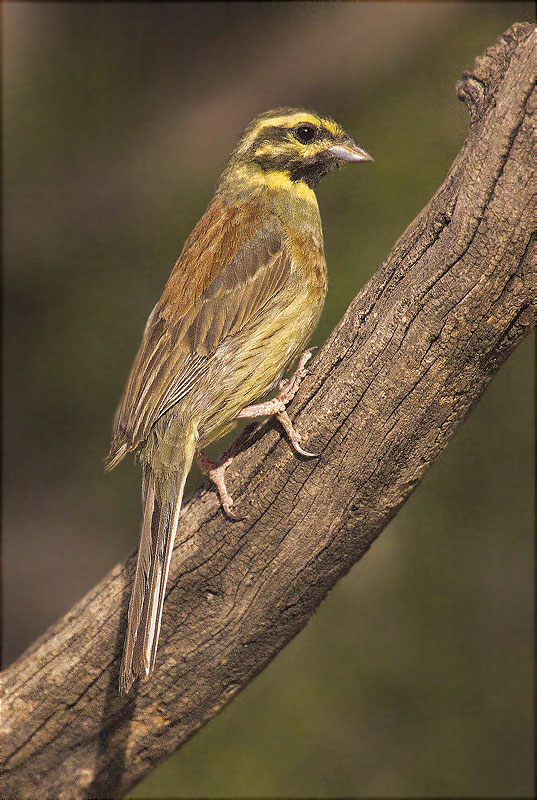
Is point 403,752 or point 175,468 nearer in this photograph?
point 175,468

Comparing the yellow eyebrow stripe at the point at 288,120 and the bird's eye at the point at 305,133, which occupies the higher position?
the yellow eyebrow stripe at the point at 288,120

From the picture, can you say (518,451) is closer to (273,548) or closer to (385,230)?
(385,230)

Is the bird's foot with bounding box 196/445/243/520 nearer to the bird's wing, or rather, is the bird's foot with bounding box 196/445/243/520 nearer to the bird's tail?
the bird's tail

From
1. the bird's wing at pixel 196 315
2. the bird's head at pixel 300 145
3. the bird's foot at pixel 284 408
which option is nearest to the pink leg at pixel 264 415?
the bird's foot at pixel 284 408

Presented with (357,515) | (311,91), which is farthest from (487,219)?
(311,91)

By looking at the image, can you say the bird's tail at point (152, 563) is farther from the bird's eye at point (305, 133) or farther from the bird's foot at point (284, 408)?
the bird's eye at point (305, 133)
